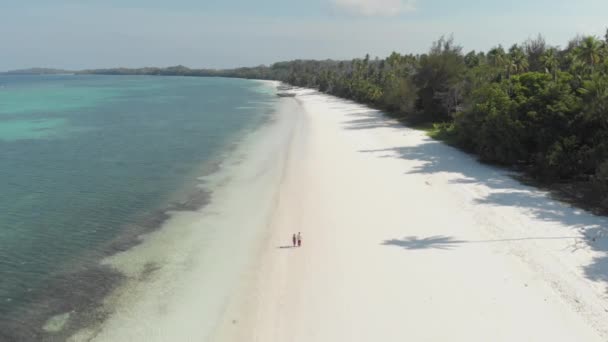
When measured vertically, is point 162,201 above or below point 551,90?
below

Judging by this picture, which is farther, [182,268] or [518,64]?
[518,64]

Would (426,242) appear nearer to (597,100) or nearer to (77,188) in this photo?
(597,100)

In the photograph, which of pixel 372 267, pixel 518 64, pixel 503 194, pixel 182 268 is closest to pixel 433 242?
pixel 372 267

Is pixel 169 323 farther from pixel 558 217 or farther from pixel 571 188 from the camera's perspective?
pixel 571 188

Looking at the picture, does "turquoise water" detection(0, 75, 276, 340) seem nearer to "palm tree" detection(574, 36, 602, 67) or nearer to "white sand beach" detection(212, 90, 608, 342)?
"white sand beach" detection(212, 90, 608, 342)

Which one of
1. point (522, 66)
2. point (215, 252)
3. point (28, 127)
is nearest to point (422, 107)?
point (522, 66)

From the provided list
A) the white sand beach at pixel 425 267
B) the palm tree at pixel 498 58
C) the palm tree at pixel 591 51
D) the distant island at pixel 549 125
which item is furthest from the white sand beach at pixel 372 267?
the palm tree at pixel 498 58

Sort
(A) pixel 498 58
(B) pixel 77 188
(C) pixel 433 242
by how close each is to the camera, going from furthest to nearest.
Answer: (A) pixel 498 58 < (B) pixel 77 188 < (C) pixel 433 242
